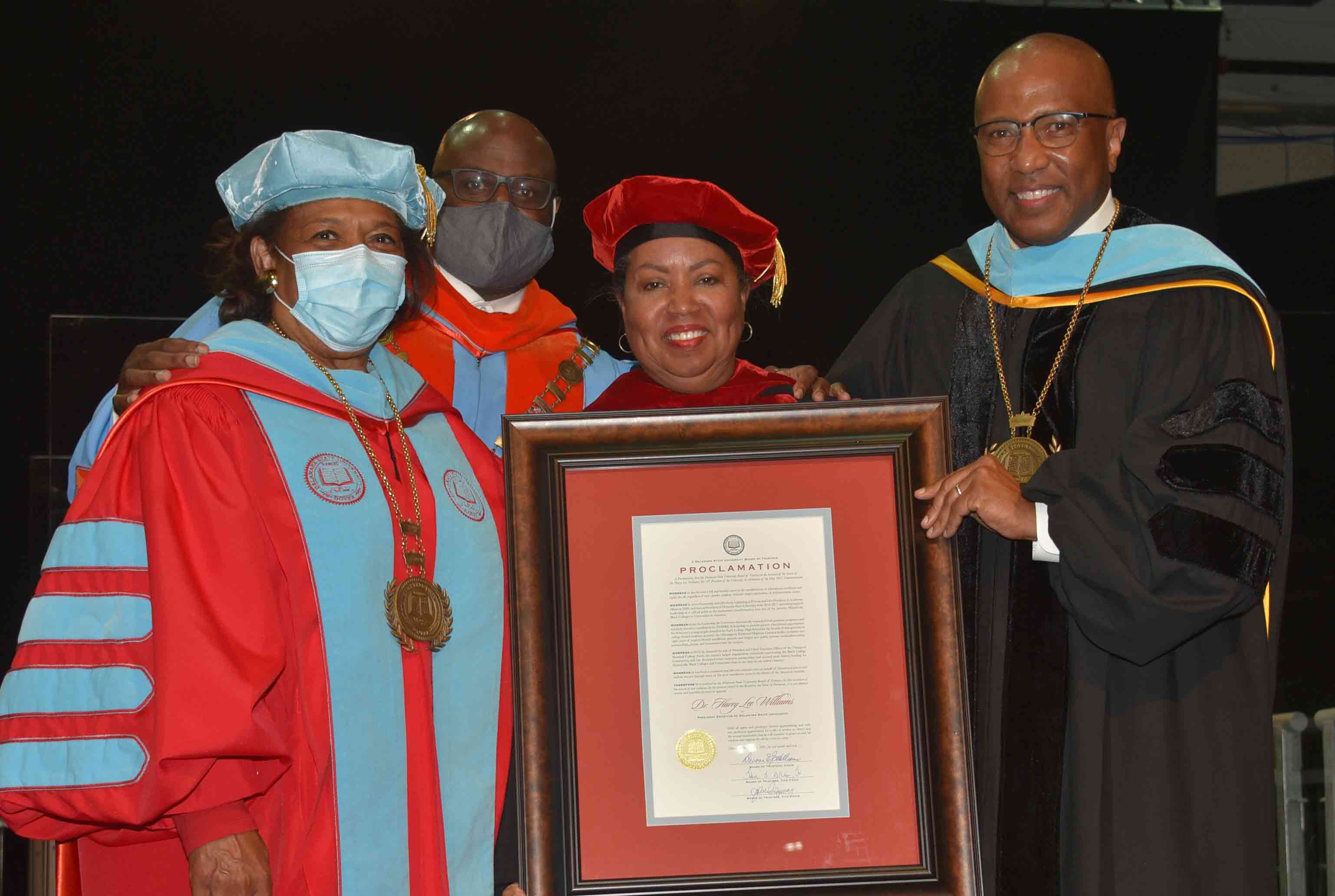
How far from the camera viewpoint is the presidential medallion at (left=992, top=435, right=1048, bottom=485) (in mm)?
2775

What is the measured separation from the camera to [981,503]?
2.46m

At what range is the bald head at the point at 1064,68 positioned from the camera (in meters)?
2.90

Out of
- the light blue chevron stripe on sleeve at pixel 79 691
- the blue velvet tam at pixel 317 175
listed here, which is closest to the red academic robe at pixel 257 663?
the light blue chevron stripe on sleeve at pixel 79 691

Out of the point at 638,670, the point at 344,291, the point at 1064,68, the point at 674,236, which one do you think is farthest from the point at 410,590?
the point at 1064,68

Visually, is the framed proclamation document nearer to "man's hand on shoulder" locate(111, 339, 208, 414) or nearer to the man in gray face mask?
"man's hand on shoulder" locate(111, 339, 208, 414)

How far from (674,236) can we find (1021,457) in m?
0.86

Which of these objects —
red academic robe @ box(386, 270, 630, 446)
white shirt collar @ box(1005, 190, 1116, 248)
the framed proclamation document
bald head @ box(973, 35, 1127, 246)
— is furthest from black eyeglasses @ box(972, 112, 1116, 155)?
red academic robe @ box(386, 270, 630, 446)

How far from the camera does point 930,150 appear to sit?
5.78 meters

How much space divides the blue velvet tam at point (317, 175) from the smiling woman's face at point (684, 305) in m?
0.53

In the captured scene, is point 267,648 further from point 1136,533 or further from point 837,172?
point 837,172

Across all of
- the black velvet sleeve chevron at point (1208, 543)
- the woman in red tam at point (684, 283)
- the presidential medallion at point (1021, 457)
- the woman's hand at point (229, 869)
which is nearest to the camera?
the woman's hand at point (229, 869)

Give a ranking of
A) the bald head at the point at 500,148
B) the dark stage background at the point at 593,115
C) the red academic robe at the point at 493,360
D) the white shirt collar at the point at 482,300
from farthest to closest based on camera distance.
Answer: the dark stage background at the point at 593,115 < the bald head at the point at 500,148 < the white shirt collar at the point at 482,300 < the red academic robe at the point at 493,360

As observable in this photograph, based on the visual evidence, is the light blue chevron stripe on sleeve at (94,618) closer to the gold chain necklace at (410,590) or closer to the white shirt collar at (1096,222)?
the gold chain necklace at (410,590)

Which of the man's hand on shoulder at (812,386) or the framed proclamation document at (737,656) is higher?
the man's hand on shoulder at (812,386)
